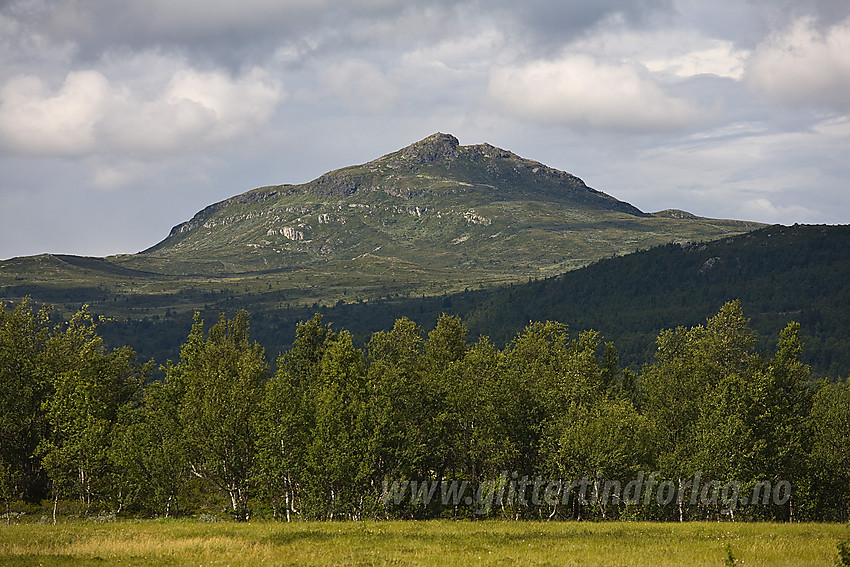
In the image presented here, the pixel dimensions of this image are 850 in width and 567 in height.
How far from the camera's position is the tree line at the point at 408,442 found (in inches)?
2638

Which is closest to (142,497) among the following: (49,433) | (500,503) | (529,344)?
(49,433)

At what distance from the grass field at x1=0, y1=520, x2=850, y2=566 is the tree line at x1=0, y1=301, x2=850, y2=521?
39.3ft

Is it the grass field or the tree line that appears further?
the tree line

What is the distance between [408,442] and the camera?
226 feet

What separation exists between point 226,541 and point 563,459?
35.3 m

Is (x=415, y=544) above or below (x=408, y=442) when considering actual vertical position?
below

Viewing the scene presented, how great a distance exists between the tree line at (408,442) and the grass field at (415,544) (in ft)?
39.3

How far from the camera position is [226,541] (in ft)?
151

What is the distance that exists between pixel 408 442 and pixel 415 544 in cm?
2243

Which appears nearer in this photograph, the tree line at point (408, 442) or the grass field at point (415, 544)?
the grass field at point (415, 544)

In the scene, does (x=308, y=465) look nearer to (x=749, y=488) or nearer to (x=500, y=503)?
(x=500, y=503)

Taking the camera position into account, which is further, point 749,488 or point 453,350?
point 453,350

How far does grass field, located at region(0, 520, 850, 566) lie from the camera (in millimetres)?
40938

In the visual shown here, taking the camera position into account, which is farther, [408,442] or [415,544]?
[408,442]
